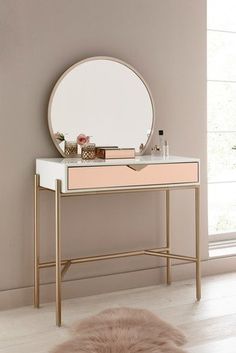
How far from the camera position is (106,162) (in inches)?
130

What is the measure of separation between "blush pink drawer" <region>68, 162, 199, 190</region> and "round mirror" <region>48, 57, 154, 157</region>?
1.34 feet

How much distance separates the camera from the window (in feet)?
14.5

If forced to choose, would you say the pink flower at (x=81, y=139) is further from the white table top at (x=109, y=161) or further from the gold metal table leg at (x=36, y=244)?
the gold metal table leg at (x=36, y=244)

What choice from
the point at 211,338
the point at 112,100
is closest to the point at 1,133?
the point at 112,100

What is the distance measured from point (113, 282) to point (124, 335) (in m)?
1.01

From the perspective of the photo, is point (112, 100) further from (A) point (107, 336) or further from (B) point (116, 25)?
(A) point (107, 336)

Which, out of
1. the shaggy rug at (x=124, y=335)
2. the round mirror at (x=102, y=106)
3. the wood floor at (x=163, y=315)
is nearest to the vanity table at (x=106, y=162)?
the round mirror at (x=102, y=106)

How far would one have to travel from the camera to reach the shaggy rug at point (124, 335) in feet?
8.86

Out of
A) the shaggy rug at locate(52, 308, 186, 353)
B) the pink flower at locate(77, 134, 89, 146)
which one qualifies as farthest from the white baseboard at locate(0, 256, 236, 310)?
the pink flower at locate(77, 134, 89, 146)

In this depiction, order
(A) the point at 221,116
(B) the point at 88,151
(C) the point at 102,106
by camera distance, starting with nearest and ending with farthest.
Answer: (B) the point at 88,151 < (C) the point at 102,106 < (A) the point at 221,116

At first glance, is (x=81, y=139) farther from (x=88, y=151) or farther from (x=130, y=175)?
(x=130, y=175)

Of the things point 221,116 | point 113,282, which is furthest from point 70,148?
point 221,116

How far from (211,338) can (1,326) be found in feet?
3.79

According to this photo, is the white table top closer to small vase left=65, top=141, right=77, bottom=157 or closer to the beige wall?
small vase left=65, top=141, right=77, bottom=157
